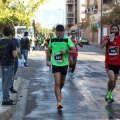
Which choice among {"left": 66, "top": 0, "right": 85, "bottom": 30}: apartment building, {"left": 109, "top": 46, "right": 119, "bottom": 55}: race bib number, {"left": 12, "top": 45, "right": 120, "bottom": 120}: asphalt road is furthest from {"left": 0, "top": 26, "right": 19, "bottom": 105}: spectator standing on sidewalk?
{"left": 66, "top": 0, "right": 85, "bottom": 30}: apartment building

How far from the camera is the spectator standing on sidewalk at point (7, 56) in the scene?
22.8 feet

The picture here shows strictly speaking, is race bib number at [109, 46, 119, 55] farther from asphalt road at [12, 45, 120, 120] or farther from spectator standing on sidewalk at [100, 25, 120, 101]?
asphalt road at [12, 45, 120, 120]

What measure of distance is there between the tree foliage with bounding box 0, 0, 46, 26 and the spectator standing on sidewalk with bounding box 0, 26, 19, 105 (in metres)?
32.9

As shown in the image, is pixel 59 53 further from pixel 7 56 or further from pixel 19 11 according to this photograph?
pixel 19 11

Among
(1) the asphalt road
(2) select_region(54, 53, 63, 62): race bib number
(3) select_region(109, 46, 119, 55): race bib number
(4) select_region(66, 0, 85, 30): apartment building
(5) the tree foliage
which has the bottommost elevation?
(1) the asphalt road

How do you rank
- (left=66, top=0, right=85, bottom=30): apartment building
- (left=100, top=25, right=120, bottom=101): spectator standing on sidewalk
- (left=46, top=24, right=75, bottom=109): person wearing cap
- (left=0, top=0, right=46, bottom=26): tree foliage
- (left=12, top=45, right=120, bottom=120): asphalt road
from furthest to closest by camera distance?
(left=66, top=0, right=85, bottom=30): apartment building → (left=0, top=0, right=46, bottom=26): tree foliage → (left=100, top=25, right=120, bottom=101): spectator standing on sidewalk → (left=46, top=24, right=75, bottom=109): person wearing cap → (left=12, top=45, right=120, bottom=120): asphalt road

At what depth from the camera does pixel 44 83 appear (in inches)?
451

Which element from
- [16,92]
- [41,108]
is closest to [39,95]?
[16,92]

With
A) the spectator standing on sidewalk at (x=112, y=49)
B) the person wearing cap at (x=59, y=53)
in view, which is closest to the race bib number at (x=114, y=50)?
the spectator standing on sidewalk at (x=112, y=49)

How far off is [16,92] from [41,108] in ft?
4.62

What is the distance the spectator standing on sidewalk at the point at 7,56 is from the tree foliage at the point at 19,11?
32877 millimetres

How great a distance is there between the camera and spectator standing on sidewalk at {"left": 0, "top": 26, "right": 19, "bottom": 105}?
6.94m

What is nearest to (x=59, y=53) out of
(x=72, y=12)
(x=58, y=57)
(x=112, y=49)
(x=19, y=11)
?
→ (x=58, y=57)

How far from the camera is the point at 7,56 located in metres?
7.00
